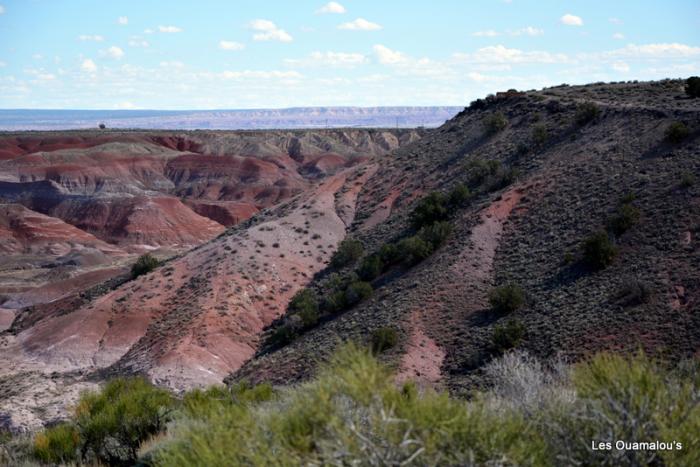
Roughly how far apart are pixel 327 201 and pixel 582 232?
60.7 feet

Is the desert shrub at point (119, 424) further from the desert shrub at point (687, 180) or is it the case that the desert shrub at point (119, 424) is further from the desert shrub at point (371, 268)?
the desert shrub at point (687, 180)

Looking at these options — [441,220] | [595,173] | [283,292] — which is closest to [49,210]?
[283,292]

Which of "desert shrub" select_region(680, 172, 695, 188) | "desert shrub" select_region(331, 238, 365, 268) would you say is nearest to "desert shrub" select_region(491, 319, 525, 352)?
"desert shrub" select_region(680, 172, 695, 188)

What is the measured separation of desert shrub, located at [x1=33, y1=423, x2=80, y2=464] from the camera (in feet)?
46.9

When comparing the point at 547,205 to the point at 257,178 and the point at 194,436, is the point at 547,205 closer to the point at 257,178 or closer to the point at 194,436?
the point at 194,436

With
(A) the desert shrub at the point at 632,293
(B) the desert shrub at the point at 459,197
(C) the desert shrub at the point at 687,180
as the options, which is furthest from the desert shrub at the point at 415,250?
(C) the desert shrub at the point at 687,180

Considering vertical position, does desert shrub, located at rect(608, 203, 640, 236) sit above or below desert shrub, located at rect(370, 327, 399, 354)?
above

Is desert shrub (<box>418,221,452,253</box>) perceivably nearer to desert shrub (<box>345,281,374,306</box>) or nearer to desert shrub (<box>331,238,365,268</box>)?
desert shrub (<box>345,281,374,306</box>)

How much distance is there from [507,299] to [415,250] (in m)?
6.36

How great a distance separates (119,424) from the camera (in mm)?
15094

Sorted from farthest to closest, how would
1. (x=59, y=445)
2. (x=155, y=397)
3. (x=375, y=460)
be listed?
(x=155, y=397) < (x=59, y=445) < (x=375, y=460)

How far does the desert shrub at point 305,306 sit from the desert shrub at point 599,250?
11.3 meters

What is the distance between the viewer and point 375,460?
23.3 feet

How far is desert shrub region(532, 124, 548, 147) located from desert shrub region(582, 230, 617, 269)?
11.2 meters
